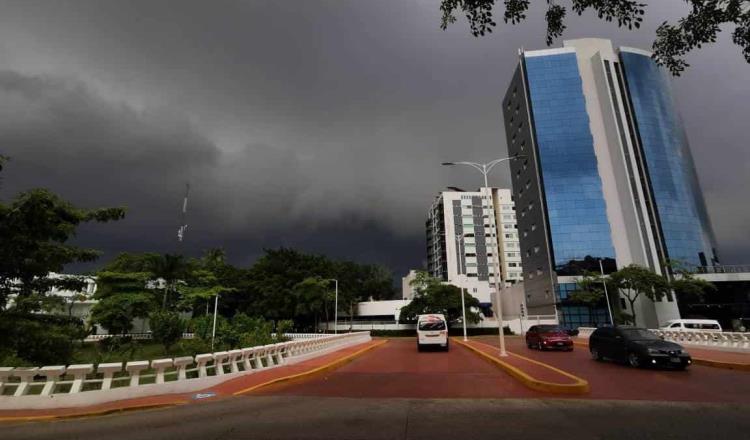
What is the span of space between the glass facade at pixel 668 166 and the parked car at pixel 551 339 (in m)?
51.2

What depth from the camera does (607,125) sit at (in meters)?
69.2

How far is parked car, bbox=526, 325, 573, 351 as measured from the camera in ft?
77.2

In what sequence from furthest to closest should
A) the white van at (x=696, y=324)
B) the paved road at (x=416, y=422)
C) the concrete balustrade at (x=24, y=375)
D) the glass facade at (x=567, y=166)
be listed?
the glass facade at (x=567, y=166), the white van at (x=696, y=324), the concrete balustrade at (x=24, y=375), the paved road at (x=416, y=422)

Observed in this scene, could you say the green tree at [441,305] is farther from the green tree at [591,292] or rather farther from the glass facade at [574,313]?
the green tree at [591,292]

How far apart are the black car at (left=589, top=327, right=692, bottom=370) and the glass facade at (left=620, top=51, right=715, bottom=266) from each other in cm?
5862

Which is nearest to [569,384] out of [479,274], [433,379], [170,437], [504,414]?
[504,414]

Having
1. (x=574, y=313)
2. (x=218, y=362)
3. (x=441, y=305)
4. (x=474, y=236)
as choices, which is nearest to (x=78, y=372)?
(x=218, y=362)

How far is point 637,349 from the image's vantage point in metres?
13.9

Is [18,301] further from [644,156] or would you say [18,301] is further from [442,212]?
[442,212]

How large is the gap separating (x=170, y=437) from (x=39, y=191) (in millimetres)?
6352

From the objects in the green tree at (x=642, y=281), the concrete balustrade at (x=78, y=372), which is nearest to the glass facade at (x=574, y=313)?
the green tree at (x=642, y=281)

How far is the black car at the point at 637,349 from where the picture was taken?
13250 millimetres

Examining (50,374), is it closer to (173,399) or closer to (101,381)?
(101,381)

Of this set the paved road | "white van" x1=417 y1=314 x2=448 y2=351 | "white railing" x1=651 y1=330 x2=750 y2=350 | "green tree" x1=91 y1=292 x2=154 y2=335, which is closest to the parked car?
"white van" x1=417 y1=314 x2=448 y2=351
